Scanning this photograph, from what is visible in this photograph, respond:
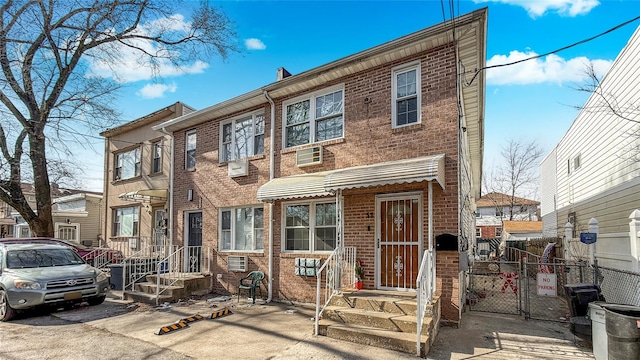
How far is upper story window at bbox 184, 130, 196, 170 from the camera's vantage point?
12636 millimetres

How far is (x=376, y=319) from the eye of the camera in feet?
20.3

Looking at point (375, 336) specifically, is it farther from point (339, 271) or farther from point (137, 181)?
point (137, 181)

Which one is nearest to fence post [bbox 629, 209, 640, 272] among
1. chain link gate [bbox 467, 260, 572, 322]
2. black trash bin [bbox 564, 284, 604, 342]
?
chain link gate [bbox 467, 260, 572, 322]

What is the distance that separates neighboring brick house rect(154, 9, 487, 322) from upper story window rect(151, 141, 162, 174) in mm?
3371

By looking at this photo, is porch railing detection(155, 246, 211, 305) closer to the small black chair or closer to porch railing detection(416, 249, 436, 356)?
the small black chair

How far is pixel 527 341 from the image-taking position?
627cm

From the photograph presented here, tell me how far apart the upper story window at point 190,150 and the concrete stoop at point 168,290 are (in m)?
4.03

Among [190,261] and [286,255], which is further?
→ [190,261]

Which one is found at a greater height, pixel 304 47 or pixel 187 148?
pixel 304 47

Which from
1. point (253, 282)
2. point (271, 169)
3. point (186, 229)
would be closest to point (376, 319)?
point (253, 282)

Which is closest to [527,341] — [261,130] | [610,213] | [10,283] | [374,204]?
[374,204]

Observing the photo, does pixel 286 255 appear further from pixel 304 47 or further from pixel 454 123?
pixel 304 47

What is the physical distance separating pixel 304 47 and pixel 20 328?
9.89 m

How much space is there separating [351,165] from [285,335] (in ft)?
13.3
